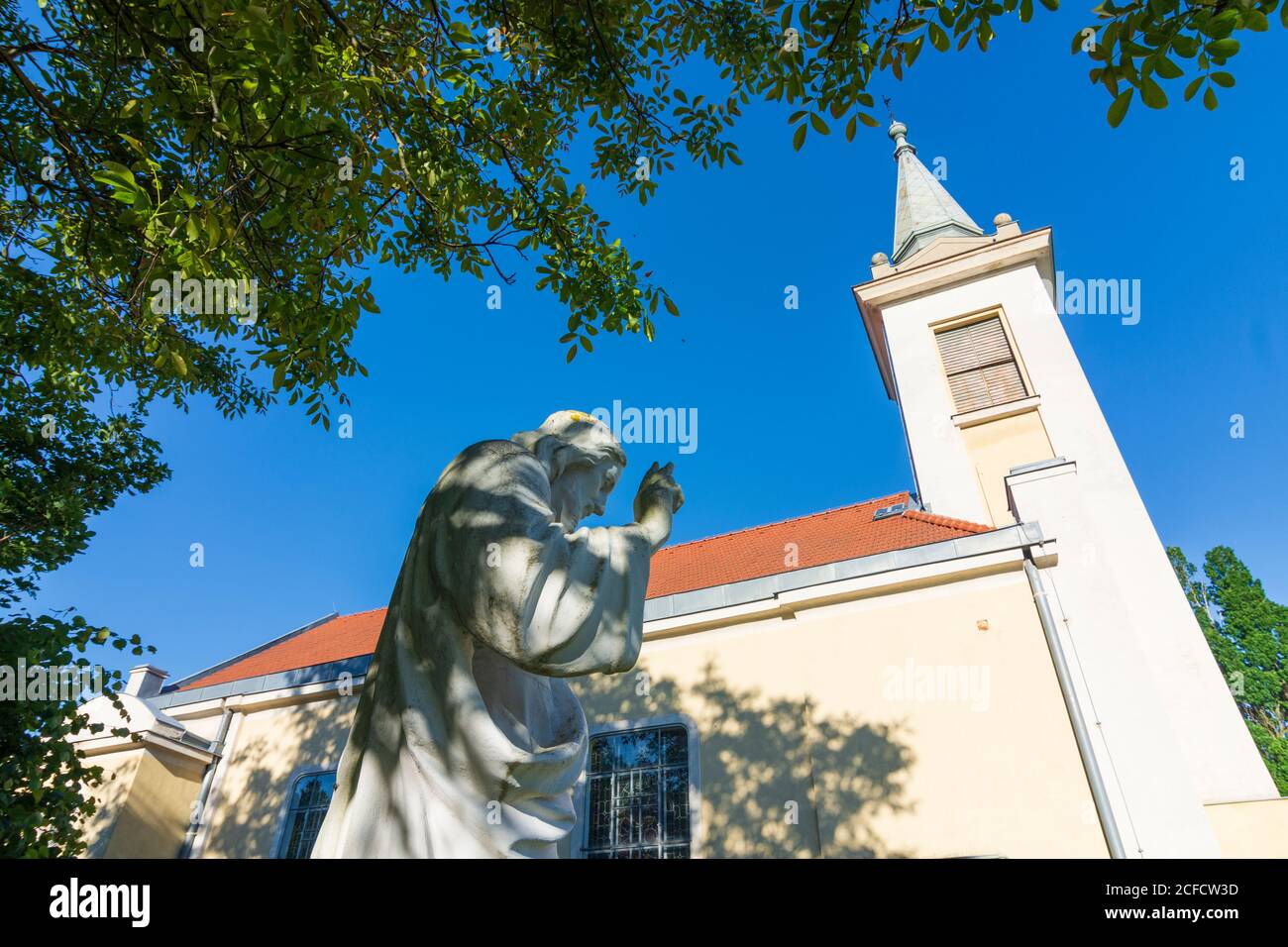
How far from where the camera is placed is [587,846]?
27.4ft

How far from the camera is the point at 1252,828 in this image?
6.97 metres

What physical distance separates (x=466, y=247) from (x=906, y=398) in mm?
12878

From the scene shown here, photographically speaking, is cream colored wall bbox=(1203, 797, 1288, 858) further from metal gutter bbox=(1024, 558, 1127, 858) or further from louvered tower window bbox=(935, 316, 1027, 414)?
louvered tower window bbox=(935, 316, 1027, 414)

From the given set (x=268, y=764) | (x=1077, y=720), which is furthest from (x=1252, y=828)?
(x=268, y=764)

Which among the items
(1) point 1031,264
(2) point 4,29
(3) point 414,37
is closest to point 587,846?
(3) point 414,37

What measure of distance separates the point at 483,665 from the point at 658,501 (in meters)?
0.62

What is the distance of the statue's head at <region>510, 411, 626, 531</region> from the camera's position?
1.98m

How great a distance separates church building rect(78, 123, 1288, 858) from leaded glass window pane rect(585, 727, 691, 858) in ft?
0.09

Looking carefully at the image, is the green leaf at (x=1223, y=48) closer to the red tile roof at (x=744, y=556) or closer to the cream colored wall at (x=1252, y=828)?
the red tile roof at (x=744, y=556)

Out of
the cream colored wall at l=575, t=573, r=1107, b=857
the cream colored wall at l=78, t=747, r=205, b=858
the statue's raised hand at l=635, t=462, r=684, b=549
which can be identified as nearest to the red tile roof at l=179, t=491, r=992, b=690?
the cream colored wall at l=575, t=573, r=1107, b=857

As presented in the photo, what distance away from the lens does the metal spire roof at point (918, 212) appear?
2095 centimetres

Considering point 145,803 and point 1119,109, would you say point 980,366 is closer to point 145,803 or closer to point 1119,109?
point 1119,109

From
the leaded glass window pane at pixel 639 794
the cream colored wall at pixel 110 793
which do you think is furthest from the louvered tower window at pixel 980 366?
the cream colored wall at pixel 110 793
